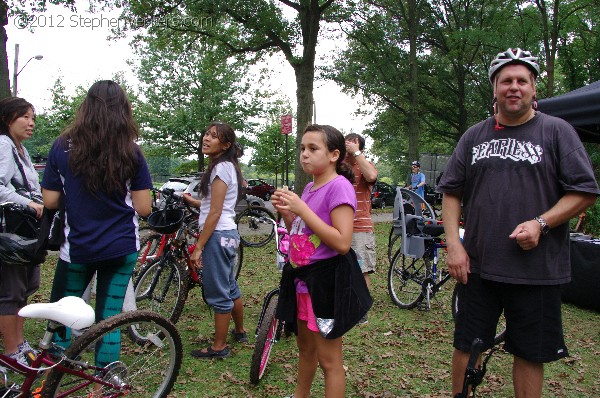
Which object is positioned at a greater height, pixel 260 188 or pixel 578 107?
pixel 578 107

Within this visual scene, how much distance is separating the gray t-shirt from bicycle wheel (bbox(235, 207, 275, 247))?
770cm

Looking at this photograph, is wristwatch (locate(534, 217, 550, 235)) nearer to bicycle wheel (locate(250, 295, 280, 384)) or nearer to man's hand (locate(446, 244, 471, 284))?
man's hand (locate(446, 244, 471, 284))

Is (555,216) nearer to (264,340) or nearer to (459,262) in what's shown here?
(459,262)

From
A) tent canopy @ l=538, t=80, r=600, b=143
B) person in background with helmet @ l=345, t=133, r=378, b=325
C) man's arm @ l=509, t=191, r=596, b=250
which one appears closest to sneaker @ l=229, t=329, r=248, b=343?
person in background with helmet @ l=345, t=133, r=378, b=325

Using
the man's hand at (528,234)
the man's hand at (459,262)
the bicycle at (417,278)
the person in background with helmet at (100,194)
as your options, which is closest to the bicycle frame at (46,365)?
the person in background with helmet at (100,194)

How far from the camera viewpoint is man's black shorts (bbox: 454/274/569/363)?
2305mm

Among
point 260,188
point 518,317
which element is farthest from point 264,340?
point 260,188

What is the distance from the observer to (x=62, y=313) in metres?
2.25

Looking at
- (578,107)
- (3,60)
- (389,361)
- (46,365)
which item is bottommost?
(389,361)

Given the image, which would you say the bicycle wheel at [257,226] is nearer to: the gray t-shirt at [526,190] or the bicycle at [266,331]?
the bicycle at [266,331]

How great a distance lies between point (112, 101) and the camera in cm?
266

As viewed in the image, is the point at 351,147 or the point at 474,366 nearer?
the point at 474,366

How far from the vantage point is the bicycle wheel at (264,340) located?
11.2 ft

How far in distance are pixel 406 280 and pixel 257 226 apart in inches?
195
